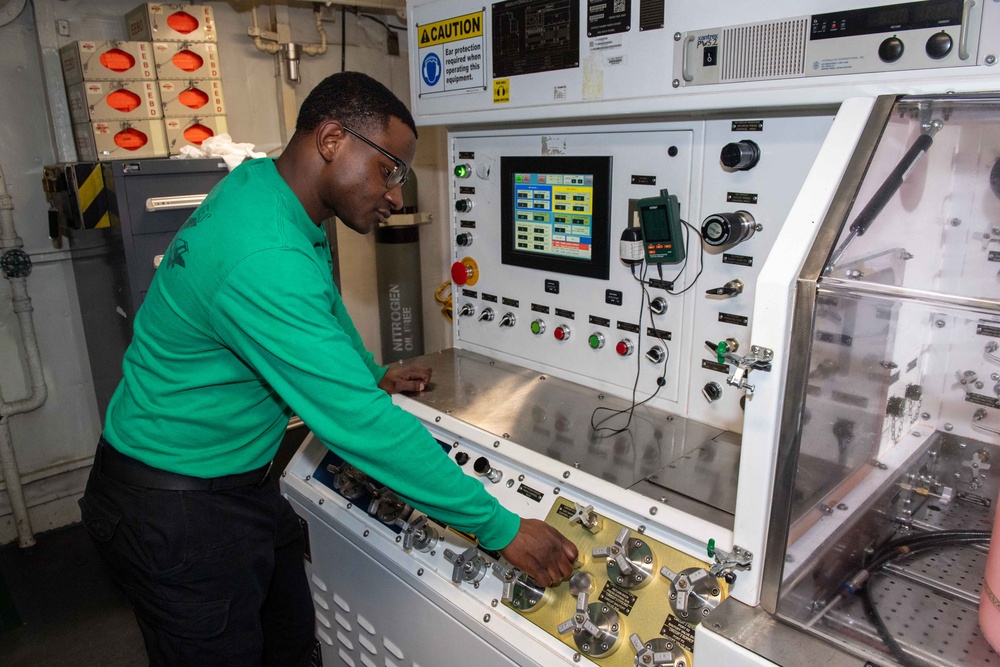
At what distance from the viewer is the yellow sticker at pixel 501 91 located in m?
1.97

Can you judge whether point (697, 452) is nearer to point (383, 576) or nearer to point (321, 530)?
point (383, 576)

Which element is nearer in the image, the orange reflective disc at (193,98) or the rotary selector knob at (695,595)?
the rotary selector knob at (695,595)

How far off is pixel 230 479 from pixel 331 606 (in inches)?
27.6

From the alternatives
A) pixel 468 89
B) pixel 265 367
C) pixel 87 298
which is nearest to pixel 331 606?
pixel 265 367

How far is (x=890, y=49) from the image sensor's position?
1.22m

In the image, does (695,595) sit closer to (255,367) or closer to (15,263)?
(255,367)

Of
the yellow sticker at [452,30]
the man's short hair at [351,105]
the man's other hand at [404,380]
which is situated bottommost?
the man's other hand at [404,380]

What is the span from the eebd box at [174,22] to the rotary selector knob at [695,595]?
2796 mm

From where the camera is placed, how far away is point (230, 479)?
158 centimetres

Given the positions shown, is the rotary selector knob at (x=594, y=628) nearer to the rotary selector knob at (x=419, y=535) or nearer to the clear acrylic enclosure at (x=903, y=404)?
the clear acrylic enclosure at (x=903, y=404)

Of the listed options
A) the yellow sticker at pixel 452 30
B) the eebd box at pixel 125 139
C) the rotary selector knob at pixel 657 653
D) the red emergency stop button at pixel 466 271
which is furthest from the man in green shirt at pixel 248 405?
the eebd box at pixel 125 139

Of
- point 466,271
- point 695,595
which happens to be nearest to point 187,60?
point 466,271

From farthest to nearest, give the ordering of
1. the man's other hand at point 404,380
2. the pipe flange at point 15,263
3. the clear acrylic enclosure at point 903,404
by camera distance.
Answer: the pipe flange at point 15,263 < the man's other hand at point 404,380 < the clear acrylic enclosure at point 903,404

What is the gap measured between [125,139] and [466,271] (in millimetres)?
1528
